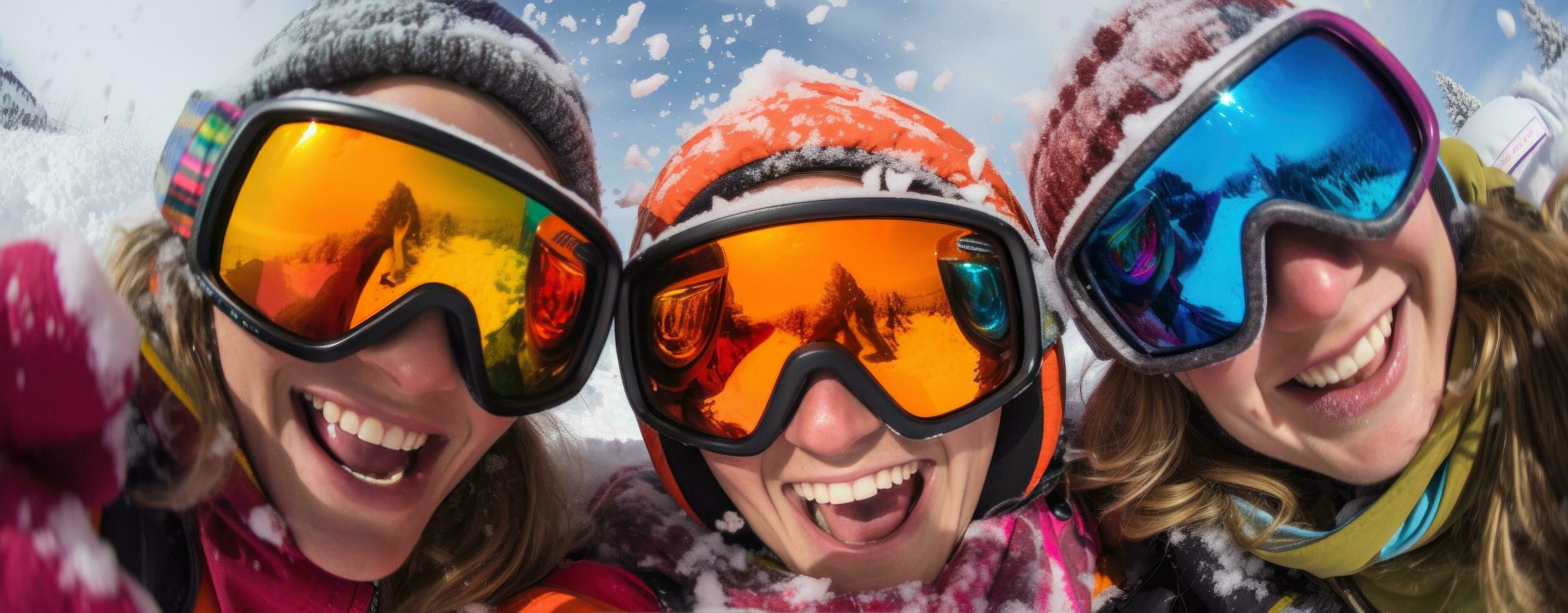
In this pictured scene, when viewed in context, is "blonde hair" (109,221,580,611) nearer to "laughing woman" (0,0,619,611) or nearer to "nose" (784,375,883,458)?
"laughing woman" (0,0,619,611)

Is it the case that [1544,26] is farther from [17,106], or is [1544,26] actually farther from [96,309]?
[17,106]

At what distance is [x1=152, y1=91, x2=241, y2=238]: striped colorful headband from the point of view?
4.39ft

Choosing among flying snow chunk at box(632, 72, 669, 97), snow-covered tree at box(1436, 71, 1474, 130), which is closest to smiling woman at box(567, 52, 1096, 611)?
flying snow chunk at box(632, 72, 669, 97)

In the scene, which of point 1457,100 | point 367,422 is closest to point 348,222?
point 367,422

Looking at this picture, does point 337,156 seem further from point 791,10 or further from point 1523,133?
point 1523,133

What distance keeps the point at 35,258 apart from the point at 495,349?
704mm

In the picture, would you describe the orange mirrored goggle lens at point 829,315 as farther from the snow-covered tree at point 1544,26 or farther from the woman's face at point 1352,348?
the snow-covered tree at point 1544,26

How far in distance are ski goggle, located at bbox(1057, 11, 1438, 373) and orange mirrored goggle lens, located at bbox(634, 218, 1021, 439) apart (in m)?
0.38

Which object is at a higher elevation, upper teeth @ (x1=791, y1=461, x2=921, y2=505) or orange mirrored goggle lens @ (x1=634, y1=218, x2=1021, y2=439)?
orange mirrored goggle lens @ (x1=634, y1=218, x2=1021, y2=439)

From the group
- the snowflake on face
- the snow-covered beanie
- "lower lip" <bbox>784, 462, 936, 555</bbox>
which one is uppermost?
the snow-covered beanie

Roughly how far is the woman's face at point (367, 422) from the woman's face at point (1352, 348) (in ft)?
4.89

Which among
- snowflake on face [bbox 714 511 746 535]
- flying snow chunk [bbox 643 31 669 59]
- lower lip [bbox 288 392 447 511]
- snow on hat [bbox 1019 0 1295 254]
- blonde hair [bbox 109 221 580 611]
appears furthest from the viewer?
flying snow chunk [bbox 643 31 669 59]

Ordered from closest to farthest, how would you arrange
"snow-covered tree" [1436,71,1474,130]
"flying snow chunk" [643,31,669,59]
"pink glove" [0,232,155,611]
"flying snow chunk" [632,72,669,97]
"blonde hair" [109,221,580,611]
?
"pink glove" [0,232,155,611] < "blonde hair" [109,221,580,611] < "flying snow chunk" [632,72,669,97] < "flying snow chunk" [643,31,669,59] < "snow-covered tree" [1436,71,1474,130]

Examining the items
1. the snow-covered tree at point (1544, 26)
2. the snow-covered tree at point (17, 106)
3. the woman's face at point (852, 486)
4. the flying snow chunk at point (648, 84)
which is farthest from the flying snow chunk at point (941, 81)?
the snow-covered tree at point (17, 106)
